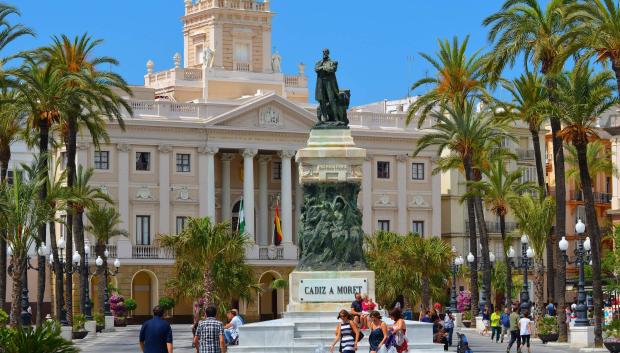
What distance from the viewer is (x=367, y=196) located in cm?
11462

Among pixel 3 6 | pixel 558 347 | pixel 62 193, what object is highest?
pixel 3 6

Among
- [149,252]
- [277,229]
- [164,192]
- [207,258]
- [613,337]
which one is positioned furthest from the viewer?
[277,229]

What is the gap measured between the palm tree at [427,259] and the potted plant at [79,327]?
21.7 m

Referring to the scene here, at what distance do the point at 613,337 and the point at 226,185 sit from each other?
62.1 meters

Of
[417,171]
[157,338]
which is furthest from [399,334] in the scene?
[417,171]

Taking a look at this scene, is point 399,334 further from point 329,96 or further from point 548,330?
point 548,330

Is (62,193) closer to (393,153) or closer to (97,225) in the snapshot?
(97,225)

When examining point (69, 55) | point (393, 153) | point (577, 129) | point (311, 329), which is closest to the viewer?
point (311, 329)

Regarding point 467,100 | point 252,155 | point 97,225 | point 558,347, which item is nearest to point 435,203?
point 252,155

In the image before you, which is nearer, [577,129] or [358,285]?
[358,285]

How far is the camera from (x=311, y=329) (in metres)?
46.6

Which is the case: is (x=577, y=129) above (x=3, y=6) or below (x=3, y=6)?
below

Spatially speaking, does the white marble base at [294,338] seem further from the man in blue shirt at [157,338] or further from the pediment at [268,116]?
the pediment at [268,116]

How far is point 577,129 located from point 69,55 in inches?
968
